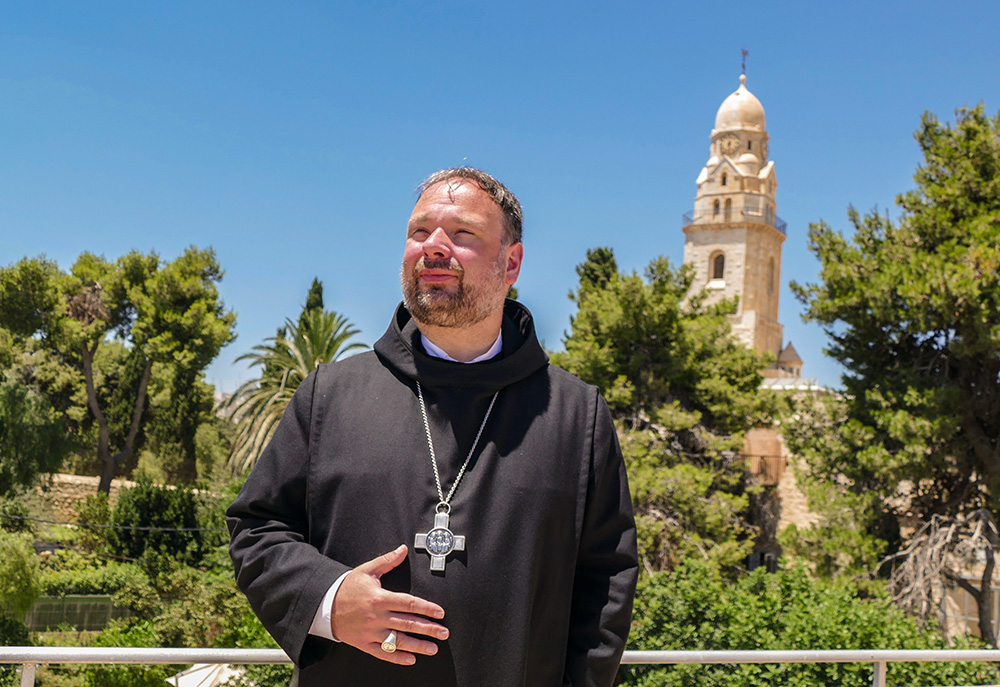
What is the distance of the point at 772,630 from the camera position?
7488 millimetres

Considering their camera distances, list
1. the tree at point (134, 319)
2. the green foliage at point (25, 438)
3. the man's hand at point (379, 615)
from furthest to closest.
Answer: the tree at point (134, 319) → the green foliage at point (25, 438) → the man's hand at point (379, 615)

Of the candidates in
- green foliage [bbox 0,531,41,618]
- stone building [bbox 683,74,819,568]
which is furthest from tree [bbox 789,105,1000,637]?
stone building [bbox 683,74,819,568]

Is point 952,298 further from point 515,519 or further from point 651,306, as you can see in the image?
point 515,519

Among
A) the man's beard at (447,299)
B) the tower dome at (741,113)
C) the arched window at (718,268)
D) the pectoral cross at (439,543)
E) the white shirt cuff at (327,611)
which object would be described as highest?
the tower dome at (741,113)

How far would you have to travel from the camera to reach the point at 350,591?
1.41 m

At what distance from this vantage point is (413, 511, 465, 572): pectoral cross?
148 cm

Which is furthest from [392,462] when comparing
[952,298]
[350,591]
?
[952,298]

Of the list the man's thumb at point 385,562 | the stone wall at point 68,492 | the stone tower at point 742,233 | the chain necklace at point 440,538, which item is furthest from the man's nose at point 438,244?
the stone tower at point 742,233

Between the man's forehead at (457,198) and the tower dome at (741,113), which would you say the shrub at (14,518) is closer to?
the man's forehead at (457,198)

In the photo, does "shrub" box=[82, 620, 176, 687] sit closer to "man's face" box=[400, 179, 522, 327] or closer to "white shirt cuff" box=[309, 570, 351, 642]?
"white shirt cuff" box=[309, 570, 351, 642]

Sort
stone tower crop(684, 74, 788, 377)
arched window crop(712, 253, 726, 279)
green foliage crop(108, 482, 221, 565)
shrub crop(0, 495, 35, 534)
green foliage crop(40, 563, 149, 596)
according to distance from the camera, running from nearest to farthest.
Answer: green foliage crop(40, 563, 149, 596) < shrub crop(0, 495, 35, 534) < green foliage crop(108, 482, 221, 565) < stone tower crop(684, 74, 788, 377) < arched window crop(712, 253, 726, 279)

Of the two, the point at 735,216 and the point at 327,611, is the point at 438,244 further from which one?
the point at 735,216

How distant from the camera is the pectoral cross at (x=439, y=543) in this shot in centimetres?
148

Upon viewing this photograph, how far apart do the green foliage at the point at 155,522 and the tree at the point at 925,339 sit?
14.4 m
